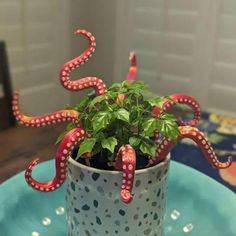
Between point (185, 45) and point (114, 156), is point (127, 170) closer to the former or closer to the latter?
point (114, 156)

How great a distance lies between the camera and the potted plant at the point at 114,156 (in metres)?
0.50

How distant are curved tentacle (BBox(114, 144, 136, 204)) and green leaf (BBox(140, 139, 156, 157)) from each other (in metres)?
0.03

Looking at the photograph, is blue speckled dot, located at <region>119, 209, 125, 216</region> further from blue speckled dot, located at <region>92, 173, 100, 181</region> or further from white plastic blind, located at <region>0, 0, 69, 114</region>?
white plastic blind, located at <region>0, 0, 69, 114</region>

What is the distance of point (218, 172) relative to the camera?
3.28 feet

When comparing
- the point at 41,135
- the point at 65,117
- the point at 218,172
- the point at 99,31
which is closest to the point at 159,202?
the point at 65,117

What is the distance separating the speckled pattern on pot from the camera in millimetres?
507

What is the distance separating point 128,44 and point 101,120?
1.36 meters

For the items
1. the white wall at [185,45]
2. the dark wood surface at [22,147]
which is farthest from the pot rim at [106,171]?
the white wall at [185,45]

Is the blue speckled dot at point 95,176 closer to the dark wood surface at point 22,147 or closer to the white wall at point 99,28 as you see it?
the dark wood surface at point 22,147

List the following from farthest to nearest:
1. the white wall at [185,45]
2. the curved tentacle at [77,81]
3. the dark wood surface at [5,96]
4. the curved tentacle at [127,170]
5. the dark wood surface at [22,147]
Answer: the white wall at [185,45] → the dark wood surface at [5,96] → the dark wood surface at [22,147] → the curved tentacle at [77,81] → the curved tentacle at [127,170]

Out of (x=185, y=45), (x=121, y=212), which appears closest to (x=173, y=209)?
(x=121, y=212)

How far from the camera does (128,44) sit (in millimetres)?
1815

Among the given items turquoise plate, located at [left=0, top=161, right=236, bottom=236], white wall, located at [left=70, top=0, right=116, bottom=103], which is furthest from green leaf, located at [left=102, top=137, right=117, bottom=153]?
white wall, located at [left=70, top=0, right=116, bottom=103]

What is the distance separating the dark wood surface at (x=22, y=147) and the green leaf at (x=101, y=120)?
1.79 ft
